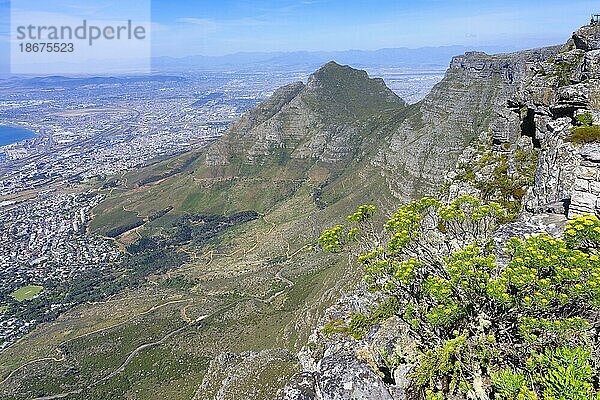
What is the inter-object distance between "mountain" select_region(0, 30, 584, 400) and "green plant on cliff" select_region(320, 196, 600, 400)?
115 inches

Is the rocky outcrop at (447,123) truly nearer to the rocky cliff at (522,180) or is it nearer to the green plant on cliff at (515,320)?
the rocky cliff at (522,180)

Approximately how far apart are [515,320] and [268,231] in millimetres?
105267

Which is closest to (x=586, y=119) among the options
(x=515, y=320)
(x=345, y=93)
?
(x=515, y=320)

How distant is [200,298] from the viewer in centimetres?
8738

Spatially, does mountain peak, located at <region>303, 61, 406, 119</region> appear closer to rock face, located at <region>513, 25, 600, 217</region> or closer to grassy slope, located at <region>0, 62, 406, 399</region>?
grassy slope, located at <region>0, 62, 406, 399</region>

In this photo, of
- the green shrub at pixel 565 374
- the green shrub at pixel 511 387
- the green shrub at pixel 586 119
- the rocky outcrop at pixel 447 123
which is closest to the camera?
the green shrub at pixel 565 374

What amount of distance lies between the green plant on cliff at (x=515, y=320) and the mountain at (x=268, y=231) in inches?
115

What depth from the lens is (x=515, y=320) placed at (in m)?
16.1

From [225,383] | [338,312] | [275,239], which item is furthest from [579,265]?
[275,239]

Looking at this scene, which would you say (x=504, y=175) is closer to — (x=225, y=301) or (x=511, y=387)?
(x=511, y=387)

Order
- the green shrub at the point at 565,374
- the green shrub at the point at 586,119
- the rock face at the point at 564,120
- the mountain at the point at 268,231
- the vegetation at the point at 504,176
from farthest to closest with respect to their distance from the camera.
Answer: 1. the mountain at the point at 268,231
2. the vegetation at the point at 504,176
3. the green shrub at the point at 586,119
4. the rock face at the point at 564,120
5. the green shrub at the point at 565,374

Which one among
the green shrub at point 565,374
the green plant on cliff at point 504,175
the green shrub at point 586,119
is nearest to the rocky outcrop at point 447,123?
the green plant on cliff at point 504,175

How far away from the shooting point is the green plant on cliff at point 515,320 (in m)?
13.3

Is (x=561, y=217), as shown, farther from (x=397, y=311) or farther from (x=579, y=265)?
(x=397, y=311)
